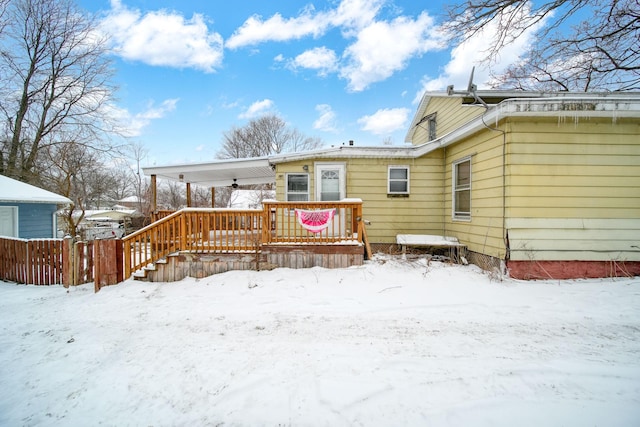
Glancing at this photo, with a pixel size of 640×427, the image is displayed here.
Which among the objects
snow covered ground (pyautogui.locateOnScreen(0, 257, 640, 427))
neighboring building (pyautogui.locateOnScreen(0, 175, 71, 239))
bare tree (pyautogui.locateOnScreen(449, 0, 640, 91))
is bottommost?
snow covered ground (pyautogui.locateOnScreen(0, 257, 640, 427))

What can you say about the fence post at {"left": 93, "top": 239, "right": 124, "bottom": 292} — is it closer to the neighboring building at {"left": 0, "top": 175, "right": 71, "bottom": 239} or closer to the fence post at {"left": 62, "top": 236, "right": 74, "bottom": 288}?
the fence post at {"left": 62, "top": 236, "right": 74, "bottom": 288}

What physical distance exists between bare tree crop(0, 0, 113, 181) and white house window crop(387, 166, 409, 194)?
16.6 m

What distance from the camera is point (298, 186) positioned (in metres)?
7.84

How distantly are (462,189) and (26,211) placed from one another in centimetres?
1433

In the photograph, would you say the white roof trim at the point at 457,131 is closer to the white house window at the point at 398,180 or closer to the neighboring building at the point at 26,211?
the white house window at the point at 398,180

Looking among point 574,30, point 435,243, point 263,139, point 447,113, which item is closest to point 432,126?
point 447,113

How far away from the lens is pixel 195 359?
273 cm

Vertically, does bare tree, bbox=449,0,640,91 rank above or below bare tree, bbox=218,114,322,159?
below

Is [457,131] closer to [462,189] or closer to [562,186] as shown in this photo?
[462,189]

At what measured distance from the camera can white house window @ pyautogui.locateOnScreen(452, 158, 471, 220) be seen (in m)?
6.53

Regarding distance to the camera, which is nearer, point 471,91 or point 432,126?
point 471,91

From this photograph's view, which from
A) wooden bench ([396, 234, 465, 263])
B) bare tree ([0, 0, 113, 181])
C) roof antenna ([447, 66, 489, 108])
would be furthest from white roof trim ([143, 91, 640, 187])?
Answer: bare tree ([0, 0, 113, 181])

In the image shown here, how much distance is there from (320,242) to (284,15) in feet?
33.9

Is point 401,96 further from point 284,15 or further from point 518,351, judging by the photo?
point 518,351
